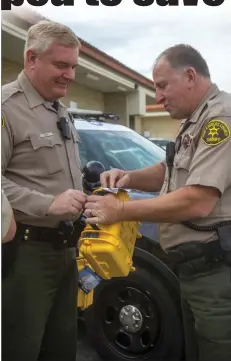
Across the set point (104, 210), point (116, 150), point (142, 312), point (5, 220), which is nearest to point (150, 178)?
point (104, 210)

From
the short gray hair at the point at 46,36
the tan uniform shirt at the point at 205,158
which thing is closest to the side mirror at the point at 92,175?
the tan uniform shirt at the point at 205,158

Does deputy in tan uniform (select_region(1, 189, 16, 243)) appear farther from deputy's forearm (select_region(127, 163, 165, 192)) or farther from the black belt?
deputy's forearm (select_region(127, 163, 165, 192))

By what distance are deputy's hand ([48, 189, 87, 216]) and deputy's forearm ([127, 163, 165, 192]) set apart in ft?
1.68

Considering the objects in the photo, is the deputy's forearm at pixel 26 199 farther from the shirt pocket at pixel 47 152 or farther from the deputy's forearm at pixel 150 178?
the deputy's forearm at pixel 150 178

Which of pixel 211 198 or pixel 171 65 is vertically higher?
pixel 171 65

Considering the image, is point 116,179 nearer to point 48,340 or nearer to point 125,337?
point 48,340

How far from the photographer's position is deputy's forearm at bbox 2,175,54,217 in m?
1.96

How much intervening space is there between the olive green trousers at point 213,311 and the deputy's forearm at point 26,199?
0.67 metres

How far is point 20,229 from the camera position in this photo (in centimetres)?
204

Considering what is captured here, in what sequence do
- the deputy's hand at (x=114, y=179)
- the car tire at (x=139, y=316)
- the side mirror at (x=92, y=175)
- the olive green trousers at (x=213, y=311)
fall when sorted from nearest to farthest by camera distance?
the olive green trousers at (x=213, y=311) → the deputy's hand at (x=114, y=179) → the car tire at (x=139, y=316) → the side mirror at (x=92, y=175)

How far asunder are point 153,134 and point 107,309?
19640mm

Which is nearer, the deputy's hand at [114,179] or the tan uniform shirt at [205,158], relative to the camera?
the tan uniform shirt at [205,158]

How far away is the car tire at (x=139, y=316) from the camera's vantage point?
8.84ft

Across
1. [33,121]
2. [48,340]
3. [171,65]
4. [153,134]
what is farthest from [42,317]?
[153,134]
